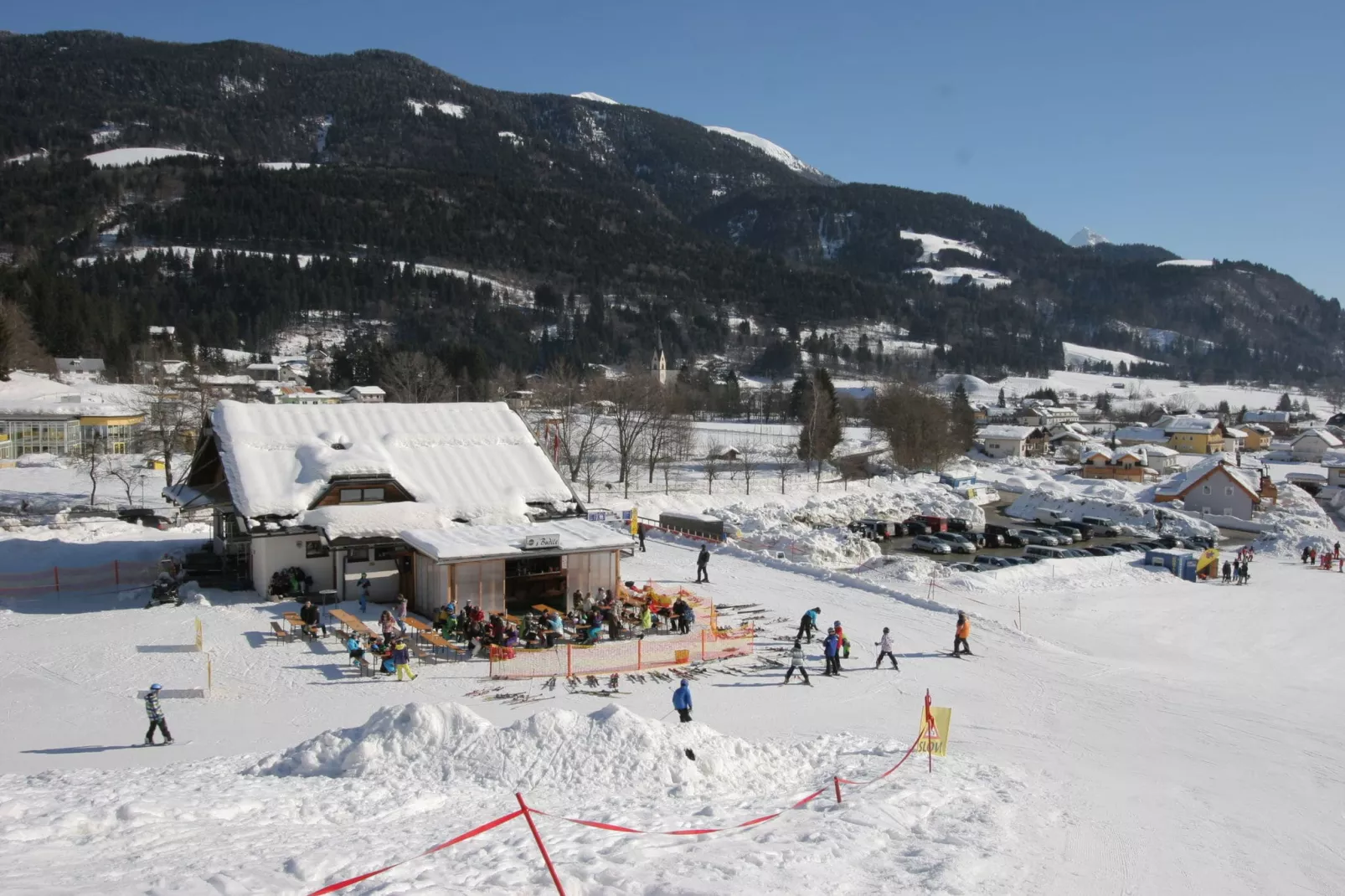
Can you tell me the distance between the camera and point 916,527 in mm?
44906

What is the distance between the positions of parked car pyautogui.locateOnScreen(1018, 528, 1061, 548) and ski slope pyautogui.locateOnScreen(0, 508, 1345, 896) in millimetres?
21261

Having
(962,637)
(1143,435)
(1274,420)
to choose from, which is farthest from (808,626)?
(1274,420)

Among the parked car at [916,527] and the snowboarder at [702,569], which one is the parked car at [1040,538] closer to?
the parked car at [916,527]

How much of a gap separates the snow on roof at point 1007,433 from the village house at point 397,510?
77991 mm

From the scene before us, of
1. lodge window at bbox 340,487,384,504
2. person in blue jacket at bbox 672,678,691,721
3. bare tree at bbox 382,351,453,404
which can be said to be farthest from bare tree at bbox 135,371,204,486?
person in blue jacket at bbox 672,678,691,721

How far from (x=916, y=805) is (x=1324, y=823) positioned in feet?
19.0

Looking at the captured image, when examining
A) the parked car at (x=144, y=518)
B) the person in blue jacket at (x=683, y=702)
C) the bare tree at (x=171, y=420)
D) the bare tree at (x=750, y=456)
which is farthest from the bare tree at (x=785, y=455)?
the person in blue jacket at (x=683, y=702)

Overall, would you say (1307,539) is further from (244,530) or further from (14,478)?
(14,478)

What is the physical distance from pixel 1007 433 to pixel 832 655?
8312cm

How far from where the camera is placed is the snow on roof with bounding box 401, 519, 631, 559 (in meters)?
20.4

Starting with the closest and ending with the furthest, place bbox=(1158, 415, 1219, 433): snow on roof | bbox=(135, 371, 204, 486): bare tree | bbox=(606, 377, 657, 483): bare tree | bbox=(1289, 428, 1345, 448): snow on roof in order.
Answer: bbox=(135, 371, 204, 486): bare tree
bbox=(606, 377, 657, 483): bare tree
bbox=(1158, 415, 1219, 433): snow on roof
bbox=(1289, 428, 1345, 448): snow on roof

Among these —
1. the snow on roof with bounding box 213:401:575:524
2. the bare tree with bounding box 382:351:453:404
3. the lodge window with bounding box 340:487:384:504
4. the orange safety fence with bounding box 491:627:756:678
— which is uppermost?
the bare tree with bounding box 382:351:453:404

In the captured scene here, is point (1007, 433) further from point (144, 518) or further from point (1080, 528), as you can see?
point (144, 518)

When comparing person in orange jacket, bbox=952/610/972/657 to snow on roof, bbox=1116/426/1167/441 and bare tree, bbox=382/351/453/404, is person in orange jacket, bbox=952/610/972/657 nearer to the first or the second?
bare tree, bbox=382/351/453/404
